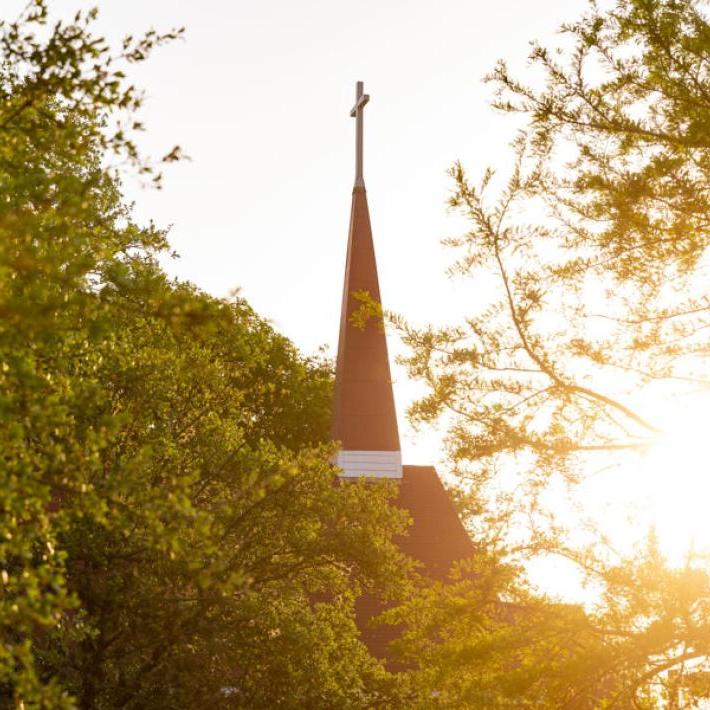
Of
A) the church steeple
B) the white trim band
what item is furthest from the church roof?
the church steeple

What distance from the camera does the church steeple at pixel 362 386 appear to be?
1060 inches

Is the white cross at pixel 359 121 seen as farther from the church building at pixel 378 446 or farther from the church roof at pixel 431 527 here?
the church roof at pixel 431 527

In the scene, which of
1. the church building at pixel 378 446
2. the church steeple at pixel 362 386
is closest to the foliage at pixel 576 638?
the church building at pixel 378 446

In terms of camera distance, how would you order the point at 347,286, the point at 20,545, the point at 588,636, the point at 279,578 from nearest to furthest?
1. the point at 20,545
2. the point at 588,636
3. the point at 279,578
4. the point at 347,286

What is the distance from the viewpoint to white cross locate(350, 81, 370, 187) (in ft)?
102

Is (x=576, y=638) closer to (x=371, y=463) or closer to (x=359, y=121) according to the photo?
(x=371, y=463)

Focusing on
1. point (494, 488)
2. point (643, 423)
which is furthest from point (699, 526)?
point (494, 488)

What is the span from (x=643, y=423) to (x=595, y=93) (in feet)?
11.6

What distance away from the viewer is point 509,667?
13008mm

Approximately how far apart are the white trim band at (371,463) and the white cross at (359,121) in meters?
8.20

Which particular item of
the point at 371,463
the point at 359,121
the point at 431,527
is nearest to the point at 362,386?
the point at 371,463

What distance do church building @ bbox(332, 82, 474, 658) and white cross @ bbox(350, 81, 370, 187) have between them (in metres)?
2.79

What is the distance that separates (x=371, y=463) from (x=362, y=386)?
2079mm

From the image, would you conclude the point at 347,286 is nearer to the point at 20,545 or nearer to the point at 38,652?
the point at 38,652
